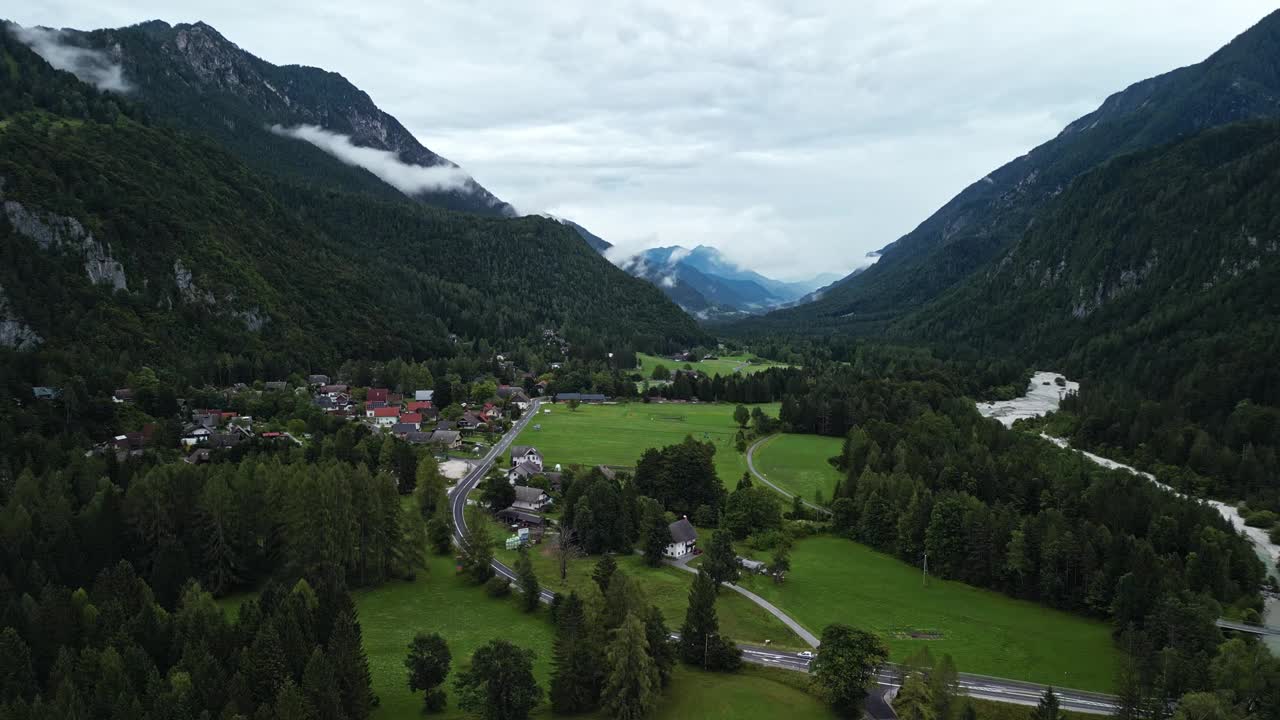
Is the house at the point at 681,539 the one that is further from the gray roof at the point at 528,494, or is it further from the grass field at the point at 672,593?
the gray roof at the point at 528,494

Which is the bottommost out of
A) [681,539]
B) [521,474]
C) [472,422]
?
[681,539]

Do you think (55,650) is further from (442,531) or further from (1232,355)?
(1232,355)

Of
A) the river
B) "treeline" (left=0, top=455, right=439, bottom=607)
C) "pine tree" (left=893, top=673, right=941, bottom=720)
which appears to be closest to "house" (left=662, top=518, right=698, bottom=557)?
"treeline" (left=0, top=455, right=439, bottom=607)

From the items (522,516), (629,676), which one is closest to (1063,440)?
(522,516)

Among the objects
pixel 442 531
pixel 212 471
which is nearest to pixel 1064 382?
pixel 442 531

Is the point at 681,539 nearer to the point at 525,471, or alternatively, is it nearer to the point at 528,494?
the point at 528,494

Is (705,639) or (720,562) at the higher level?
(720,562)

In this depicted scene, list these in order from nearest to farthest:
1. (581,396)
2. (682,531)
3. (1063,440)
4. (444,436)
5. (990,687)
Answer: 1. (990,687)
2. (682,531)
3. (444,436)
4. (1063,440)
5. (581,396)
